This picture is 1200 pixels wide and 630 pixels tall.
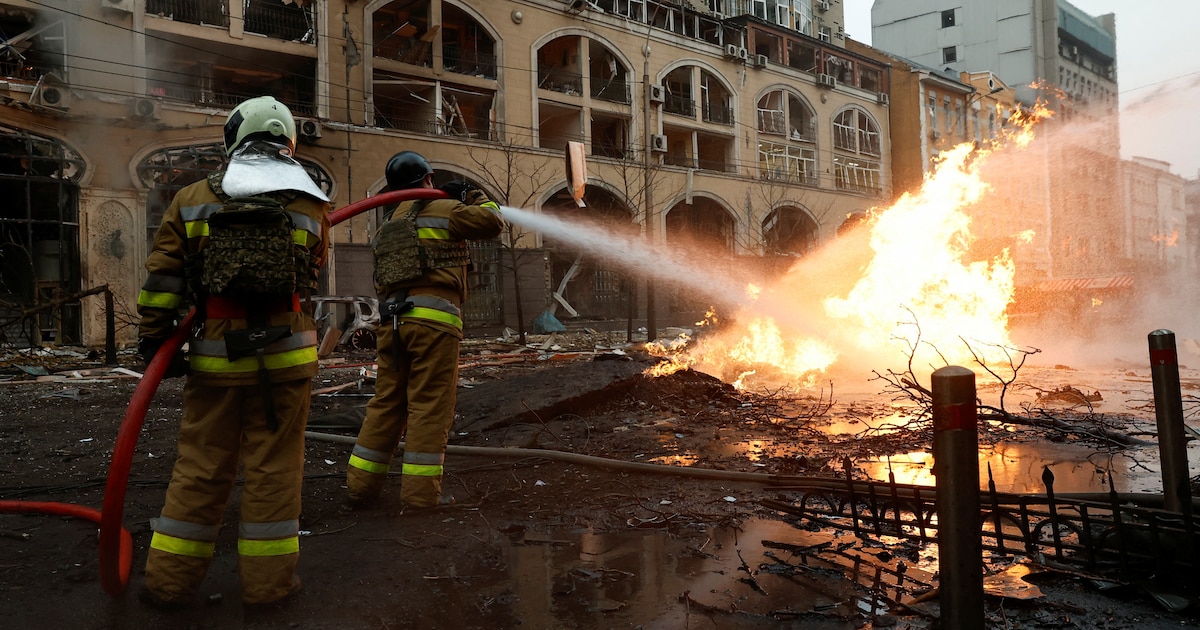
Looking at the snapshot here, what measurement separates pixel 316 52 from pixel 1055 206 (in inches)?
1696

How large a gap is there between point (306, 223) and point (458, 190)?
1.49 metres

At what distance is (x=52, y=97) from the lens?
17.3 m

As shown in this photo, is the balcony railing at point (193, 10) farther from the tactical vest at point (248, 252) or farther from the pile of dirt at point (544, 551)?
the tactical vest at point (248, 252)

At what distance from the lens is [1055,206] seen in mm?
44875

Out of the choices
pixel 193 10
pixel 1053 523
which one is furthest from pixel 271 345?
pixel 193 10

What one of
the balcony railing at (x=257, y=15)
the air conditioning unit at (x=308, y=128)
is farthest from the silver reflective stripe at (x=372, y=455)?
the balcony railing at (x=257, y=15)

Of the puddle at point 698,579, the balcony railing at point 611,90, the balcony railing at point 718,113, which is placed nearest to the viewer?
the puddle at point 698,579

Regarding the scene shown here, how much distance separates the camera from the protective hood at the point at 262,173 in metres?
3.02

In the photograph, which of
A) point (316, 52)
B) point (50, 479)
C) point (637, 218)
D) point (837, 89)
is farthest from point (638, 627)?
point (837, 89)

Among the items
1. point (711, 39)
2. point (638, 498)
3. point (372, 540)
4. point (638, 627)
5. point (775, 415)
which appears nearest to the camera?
point (638, 627)

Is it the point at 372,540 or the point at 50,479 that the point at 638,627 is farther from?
the point at 50,479

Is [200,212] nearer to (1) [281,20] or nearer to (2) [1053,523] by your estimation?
(2) [1053,523]

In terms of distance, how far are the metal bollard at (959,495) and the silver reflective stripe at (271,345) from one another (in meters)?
2.46

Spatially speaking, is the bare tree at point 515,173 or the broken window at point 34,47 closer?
the broken window at point 34,47
